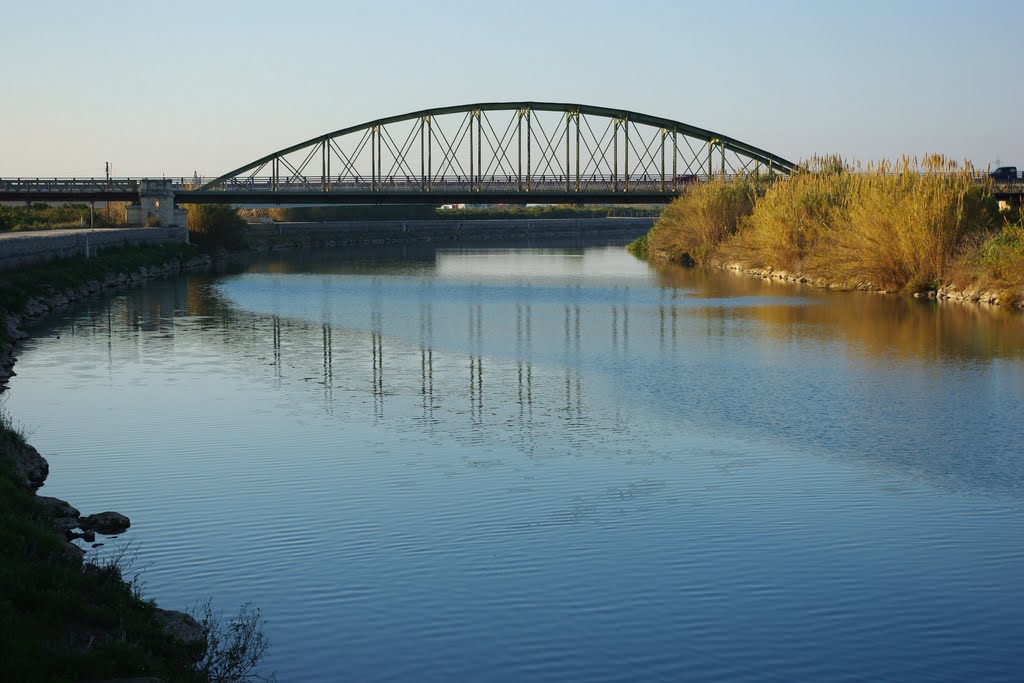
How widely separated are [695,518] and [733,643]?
438cm

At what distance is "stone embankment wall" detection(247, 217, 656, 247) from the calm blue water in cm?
8140

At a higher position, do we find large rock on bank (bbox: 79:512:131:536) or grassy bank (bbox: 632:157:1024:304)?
grassy bank (bbox: 632:157:1024:304)

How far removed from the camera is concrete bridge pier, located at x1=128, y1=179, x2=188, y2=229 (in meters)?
94.7

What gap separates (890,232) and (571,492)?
37968 millimetres

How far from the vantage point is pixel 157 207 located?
9531 cm

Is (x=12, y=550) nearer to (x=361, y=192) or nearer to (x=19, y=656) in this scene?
(x=19, y=656)

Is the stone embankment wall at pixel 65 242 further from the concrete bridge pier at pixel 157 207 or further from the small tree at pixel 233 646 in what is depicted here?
the small tree at pixel 233 646

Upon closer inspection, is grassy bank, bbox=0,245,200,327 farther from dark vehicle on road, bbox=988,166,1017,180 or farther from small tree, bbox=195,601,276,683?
dark vehicle on road, bbox=988,166,1017,180

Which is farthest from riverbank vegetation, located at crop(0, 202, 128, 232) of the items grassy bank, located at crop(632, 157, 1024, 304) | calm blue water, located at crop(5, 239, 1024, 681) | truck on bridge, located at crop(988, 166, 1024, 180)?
truck on bridge, located at crop(988, 166, 1024, 180)

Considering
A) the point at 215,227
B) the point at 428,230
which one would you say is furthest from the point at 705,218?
the point at 428,230

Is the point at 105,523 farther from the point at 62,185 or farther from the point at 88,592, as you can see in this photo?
the point at 62,185

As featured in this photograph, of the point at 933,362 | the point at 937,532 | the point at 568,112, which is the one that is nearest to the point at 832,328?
the point at 933,362

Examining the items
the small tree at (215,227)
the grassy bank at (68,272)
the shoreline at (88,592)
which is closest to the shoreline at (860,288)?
the grassy bank at (68,272)

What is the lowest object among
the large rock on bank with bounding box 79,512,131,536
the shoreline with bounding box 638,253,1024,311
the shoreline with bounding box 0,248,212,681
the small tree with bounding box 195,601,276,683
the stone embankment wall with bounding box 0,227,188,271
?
the small tree with bounding box 195,601,276,683
